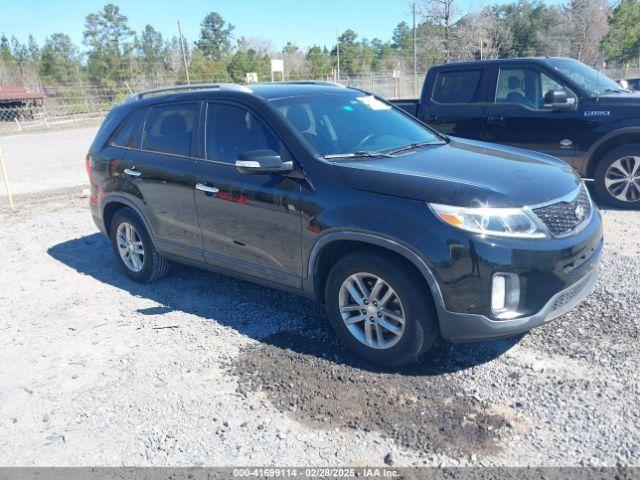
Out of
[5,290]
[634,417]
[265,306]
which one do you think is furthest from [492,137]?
[5,290]

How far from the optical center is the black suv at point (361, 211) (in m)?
3.26

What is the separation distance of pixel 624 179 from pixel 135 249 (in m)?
5.94

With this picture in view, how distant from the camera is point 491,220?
10.6 feet

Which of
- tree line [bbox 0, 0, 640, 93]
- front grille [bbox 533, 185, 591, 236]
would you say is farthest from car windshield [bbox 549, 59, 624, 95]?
tree line [bbox 0, 0, 640, 93]

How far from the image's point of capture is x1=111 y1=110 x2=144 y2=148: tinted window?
17.6 feet

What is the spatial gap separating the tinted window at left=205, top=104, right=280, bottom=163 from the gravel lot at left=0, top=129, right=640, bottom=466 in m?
1.37

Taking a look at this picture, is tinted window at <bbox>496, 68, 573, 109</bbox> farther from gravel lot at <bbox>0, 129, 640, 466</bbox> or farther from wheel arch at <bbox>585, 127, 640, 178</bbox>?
gravel lot at <bbox>0, 129, 640, 466</bbox>

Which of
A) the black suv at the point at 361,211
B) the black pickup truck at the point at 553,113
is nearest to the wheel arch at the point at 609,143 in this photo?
the black pickup truck at the point at 553,113

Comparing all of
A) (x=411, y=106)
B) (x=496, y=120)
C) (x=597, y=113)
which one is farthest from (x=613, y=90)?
(x=411, y=106)

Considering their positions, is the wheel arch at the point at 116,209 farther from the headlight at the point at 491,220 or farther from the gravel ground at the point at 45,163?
the gravel ground at the point at 45,163

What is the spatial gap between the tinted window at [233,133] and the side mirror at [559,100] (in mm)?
4377

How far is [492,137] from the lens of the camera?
7.67 metres

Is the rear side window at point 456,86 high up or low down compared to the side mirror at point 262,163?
up

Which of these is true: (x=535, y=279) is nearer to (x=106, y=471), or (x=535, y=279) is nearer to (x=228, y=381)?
(x=228, y=381)
